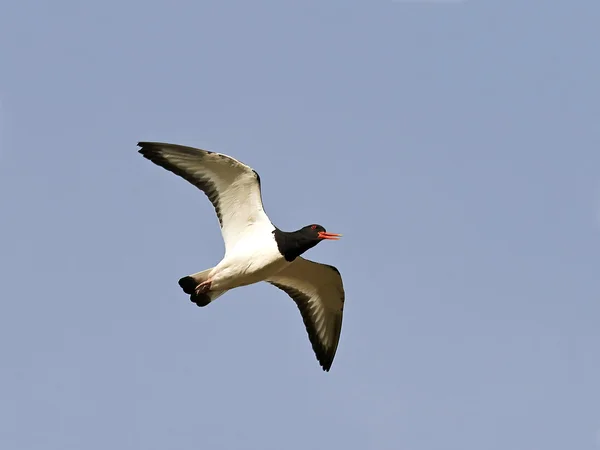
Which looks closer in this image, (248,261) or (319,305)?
(248,261)

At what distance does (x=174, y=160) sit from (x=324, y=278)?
4252 mm

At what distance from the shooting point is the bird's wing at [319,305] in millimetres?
23250

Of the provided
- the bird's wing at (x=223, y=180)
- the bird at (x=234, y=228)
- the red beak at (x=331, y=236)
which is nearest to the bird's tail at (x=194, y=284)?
the bird at (x=234, y=228)

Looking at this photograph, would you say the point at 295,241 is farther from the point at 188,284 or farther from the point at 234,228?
the point at 188,284

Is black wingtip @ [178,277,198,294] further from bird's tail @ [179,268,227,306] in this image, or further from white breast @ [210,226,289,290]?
white breast @ [210,226,289,290]

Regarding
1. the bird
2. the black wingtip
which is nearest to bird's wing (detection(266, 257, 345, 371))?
the bird

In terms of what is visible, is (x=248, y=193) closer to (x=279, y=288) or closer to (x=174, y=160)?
(x=174, y=160)

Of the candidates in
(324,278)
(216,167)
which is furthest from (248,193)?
(324,278)

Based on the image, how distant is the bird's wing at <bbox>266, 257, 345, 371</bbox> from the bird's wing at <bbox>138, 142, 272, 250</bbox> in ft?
7.22

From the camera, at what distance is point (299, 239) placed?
21109 mm

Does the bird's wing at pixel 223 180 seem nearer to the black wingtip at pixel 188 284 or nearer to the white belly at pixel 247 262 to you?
the white belly at pixel 247 262

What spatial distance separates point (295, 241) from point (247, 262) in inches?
38.5

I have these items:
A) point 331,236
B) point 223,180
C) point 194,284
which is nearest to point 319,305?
point 331,236

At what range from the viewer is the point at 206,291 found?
21.2 meters
